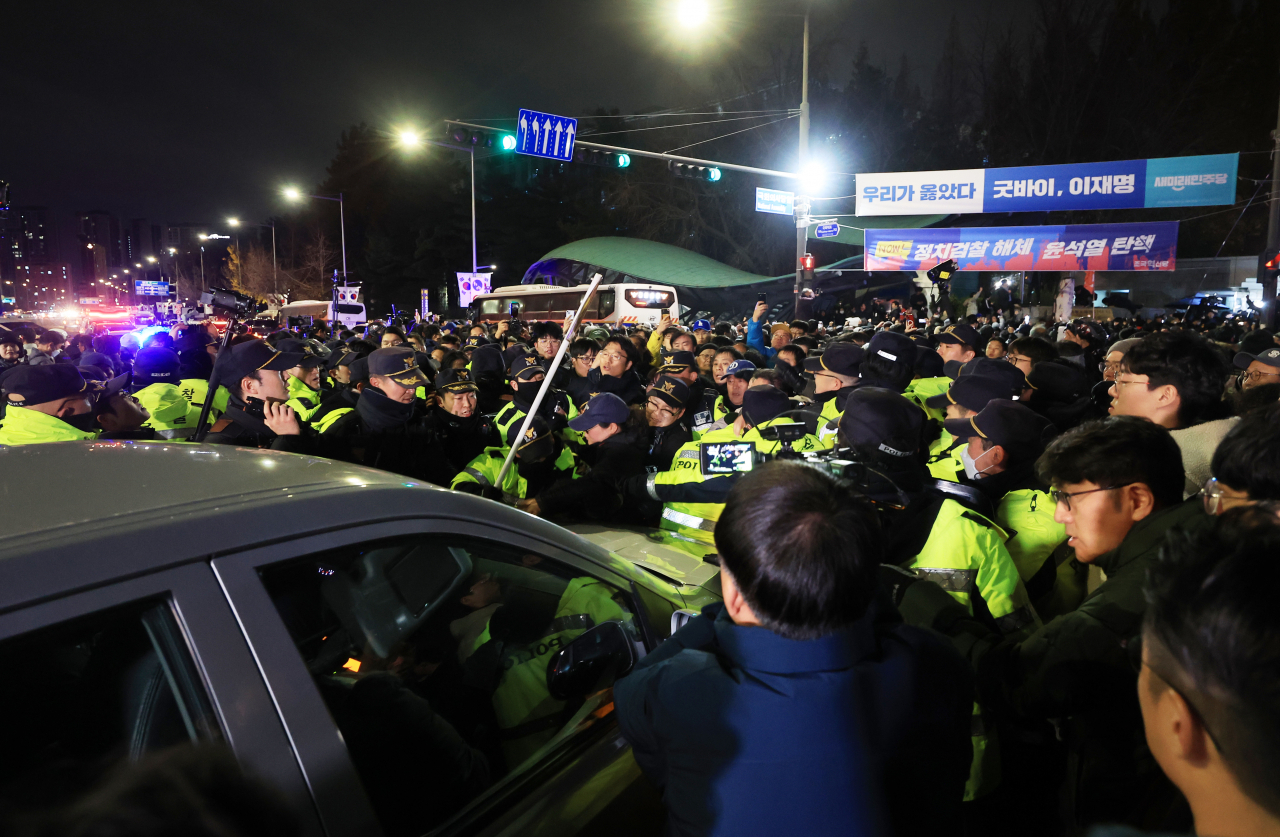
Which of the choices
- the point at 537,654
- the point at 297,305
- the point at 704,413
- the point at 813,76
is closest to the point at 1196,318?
the point at 704,413

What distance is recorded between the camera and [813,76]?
4319 centimetres

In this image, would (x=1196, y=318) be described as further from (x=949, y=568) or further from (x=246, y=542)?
(x=246, y=542)

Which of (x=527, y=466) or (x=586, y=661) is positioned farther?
(x=527, y=466)

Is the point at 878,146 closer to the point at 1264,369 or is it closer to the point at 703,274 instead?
the point at 703,274

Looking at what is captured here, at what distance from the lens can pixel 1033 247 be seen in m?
23.9

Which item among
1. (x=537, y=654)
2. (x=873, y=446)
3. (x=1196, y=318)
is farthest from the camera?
(x=1196, y=318)

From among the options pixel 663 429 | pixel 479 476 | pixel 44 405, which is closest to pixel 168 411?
pixel 44 405

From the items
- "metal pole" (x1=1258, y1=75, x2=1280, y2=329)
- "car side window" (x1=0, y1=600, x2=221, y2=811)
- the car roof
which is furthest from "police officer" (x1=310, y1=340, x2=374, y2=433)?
"metal pole" (x1=1258, y1=75, x2=1280, y2=329)

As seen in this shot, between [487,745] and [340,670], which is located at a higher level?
[340,670]

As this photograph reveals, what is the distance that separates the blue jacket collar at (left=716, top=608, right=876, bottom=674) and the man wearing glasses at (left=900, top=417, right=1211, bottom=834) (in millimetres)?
980

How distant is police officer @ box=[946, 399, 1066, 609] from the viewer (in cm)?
338

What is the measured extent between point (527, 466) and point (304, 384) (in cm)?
356

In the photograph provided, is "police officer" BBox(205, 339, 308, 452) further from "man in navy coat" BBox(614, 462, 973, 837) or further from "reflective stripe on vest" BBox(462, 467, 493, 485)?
"man in navy coat" BBox(614, 462, 973, 837)

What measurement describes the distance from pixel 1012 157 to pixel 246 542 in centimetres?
4367
